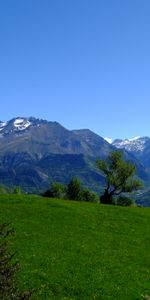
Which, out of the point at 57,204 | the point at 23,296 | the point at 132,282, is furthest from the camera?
the point at 57,204

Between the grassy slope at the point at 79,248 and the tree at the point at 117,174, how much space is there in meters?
40.6

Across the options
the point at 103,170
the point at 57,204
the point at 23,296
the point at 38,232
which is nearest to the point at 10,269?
the point at 23,296

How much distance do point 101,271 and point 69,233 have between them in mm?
13582

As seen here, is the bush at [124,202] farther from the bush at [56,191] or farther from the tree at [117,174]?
the bush at [56,191]

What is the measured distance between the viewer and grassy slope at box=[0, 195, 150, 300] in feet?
117

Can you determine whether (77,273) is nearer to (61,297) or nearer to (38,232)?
(61,297)

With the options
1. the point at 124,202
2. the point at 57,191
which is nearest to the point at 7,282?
the point at 124,202

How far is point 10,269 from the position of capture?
17734 millimetres

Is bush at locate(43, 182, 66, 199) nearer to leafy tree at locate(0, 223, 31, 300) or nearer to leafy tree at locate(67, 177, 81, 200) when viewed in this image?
leafy tree at locate(67, 177, 81, 200)

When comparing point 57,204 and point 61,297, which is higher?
point 57,204

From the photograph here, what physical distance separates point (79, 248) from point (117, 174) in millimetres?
69522

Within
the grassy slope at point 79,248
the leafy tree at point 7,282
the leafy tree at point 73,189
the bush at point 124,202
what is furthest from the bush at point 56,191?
the leafy tree at point 7,282

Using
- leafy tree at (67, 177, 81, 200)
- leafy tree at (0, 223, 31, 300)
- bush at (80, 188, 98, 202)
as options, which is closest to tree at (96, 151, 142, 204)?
leafy tree at (67, 177, 81, 200)

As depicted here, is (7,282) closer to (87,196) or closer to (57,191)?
(57,191)
